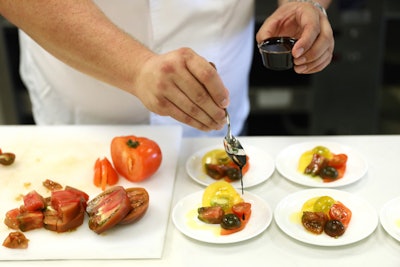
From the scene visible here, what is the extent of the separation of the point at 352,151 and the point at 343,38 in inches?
37.7

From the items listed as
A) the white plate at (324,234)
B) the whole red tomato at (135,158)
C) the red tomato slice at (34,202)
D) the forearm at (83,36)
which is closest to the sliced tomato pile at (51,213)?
the red tomato slice at (34,202)

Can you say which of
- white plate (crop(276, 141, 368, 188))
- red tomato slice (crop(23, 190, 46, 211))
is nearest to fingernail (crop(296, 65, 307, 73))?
white plate (crop(276, 141, 368, 188))

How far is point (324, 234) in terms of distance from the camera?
0.97 metres

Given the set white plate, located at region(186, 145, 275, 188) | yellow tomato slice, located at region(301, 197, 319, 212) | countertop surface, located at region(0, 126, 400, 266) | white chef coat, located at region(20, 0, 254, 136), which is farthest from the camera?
white chef coat, located at region(20, 0, 254, 136)

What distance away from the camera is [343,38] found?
2.09 metres

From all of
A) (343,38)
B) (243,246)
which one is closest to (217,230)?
(243,246)

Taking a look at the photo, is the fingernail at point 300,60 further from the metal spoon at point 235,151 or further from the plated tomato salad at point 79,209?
the plated tomato salad at point 79,209

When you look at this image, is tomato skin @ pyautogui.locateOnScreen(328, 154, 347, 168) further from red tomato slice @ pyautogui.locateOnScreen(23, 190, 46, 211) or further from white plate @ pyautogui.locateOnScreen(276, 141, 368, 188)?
red tomato slice @ pyautogui.locateOnScreen(23, 190, 46, 211)

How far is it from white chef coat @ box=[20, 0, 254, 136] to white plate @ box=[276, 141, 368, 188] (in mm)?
310

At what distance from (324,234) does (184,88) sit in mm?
334

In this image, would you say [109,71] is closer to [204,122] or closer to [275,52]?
[204,122]

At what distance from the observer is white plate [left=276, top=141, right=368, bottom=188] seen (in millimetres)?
1124

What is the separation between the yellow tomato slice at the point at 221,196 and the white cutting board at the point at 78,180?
8 centimetres

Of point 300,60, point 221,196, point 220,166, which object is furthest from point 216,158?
point 300,60
